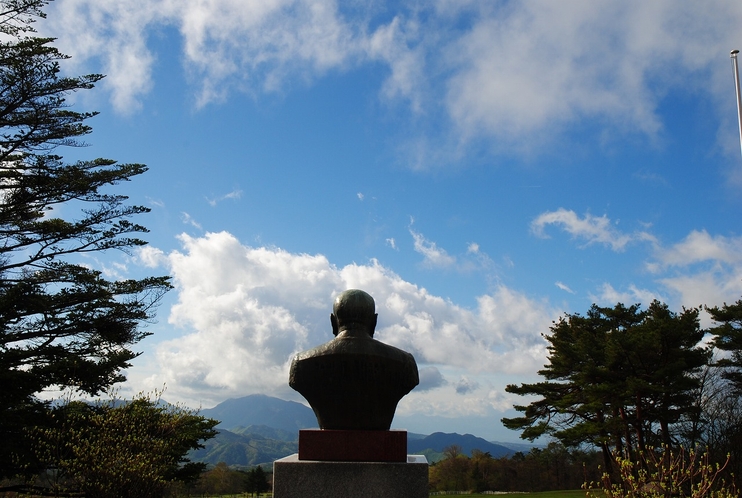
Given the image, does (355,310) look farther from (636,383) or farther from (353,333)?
(636,383)

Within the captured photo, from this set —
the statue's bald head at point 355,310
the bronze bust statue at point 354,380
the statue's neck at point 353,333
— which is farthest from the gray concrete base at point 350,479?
the statue's bald head at point 355,310

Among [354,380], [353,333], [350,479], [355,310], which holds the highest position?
[355,310]

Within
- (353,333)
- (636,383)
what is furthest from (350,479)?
(636,383)

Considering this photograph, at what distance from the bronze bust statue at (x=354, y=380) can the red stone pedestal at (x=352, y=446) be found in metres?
0.15

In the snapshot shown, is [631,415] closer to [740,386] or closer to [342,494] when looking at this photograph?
[740,386]

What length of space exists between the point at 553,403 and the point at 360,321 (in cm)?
2205

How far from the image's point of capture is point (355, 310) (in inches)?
197

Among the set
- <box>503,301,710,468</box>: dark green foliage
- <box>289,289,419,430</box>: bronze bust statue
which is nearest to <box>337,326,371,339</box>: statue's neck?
<box>289,289,419,430</box>: bronze bust statue

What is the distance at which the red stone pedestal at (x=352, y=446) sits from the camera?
4.56m

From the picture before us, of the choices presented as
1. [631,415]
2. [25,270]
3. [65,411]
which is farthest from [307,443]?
[631,415]

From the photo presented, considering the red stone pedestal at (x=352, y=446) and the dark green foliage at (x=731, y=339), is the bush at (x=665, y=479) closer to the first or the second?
the red stone pedestal at (x=352, y=446)

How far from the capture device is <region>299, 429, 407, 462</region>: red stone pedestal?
456 cm

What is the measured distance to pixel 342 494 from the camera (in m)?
4.37

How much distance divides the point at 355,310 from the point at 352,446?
114 cm
